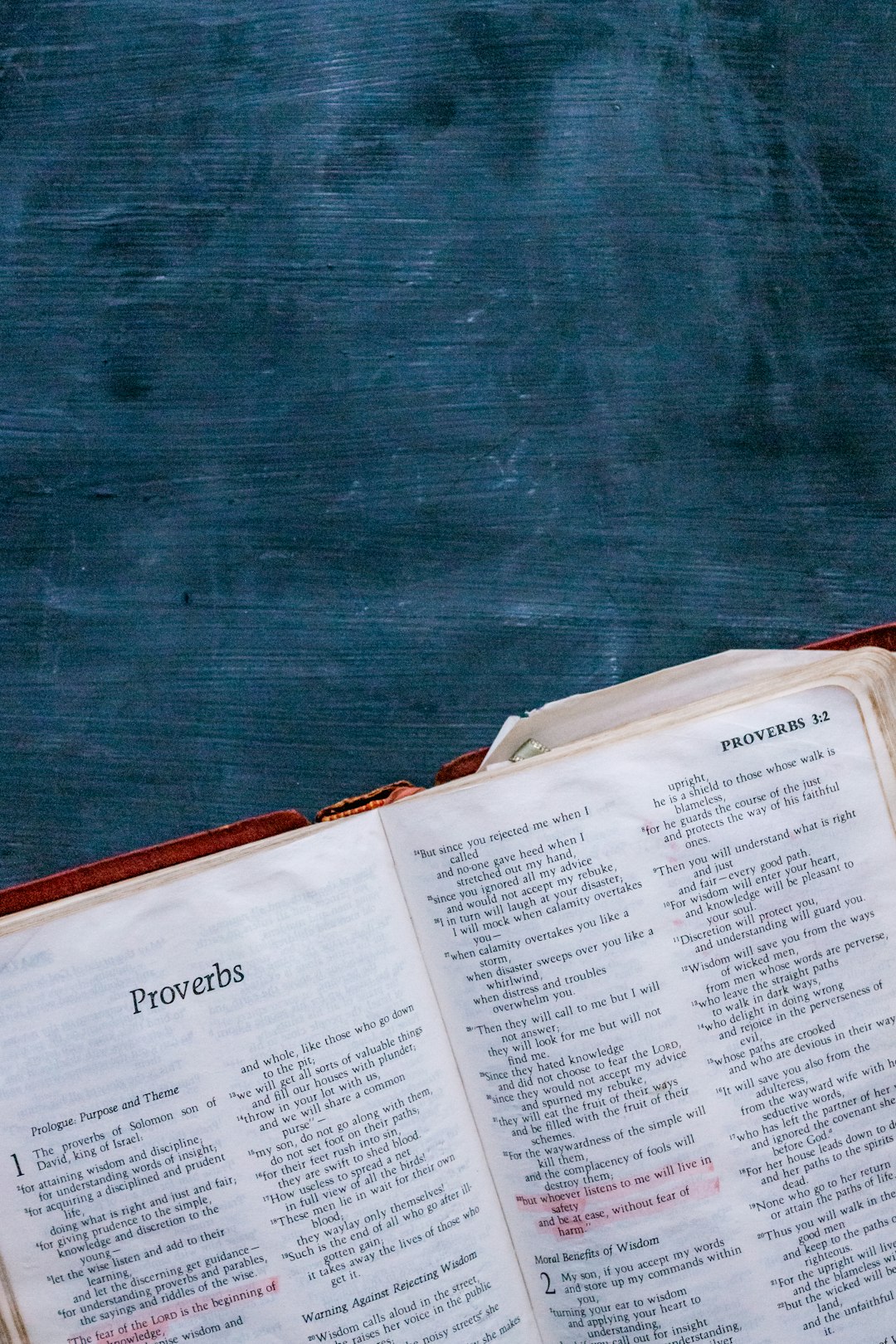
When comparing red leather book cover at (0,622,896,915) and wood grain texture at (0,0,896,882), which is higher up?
wood grain texture at (0,0,896,882)

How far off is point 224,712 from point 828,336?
45 centimetres

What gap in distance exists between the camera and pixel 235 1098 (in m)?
0.61

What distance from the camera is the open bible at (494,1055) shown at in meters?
0.60

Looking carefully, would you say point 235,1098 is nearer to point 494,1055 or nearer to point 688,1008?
point 494,1055

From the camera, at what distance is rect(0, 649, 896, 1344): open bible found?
0.60 metres

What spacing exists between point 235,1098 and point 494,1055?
0.49 feet

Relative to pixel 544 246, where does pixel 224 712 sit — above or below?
below

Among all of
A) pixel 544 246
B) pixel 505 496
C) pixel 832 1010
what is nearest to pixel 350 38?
pixel 544 246

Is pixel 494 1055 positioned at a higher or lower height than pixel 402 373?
lower

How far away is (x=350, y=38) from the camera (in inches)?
26.5

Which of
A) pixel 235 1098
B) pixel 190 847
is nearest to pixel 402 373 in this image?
pixel 190 847

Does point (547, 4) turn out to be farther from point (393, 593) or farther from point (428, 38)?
point (393, 593)

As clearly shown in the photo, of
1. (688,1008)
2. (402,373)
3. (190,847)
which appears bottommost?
(688,1008)

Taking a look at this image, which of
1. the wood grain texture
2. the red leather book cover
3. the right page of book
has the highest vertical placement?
the wood grain texture
